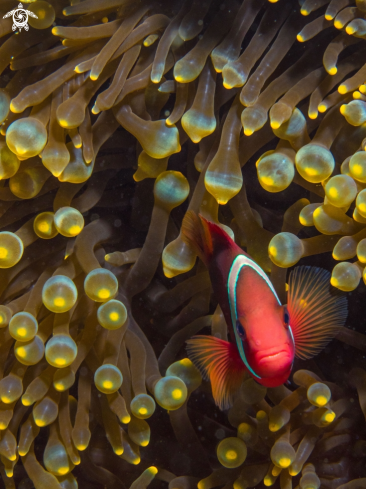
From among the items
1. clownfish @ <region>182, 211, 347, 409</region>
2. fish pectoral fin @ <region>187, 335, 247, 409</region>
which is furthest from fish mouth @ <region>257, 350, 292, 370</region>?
fish pectoral fin @ <region>187, 335, 247, 409</region>

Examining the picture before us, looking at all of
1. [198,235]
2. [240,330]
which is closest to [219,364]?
[240,330]

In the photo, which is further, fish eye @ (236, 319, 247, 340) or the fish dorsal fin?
the fish dorsal fin

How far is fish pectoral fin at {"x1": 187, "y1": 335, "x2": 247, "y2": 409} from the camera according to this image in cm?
94

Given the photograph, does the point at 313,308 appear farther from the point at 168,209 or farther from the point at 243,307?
the point at 168,209

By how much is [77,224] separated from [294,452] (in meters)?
0.78

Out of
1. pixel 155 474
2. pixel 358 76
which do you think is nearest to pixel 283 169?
pixel 358 76

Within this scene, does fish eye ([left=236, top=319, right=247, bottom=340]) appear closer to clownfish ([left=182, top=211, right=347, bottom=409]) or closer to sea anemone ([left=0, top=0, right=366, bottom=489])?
clownfish ([left=182, top=211, right=347, bottom=409])

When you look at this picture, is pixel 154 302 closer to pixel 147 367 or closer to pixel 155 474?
pixel 147 367

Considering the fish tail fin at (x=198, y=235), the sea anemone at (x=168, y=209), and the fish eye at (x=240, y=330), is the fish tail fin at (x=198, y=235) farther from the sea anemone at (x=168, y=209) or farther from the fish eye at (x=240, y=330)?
the fish eye at (x=240, y=330)

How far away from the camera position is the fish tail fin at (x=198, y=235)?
37.2 inches

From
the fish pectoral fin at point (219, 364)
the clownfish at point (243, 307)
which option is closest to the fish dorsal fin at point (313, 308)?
the clownfish at point (243, 307)

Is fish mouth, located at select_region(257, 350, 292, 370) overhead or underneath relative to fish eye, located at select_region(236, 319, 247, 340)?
overhead

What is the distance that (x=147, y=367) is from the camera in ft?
3.75

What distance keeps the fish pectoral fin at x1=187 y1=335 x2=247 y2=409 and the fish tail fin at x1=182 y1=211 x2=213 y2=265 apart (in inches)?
7.3
